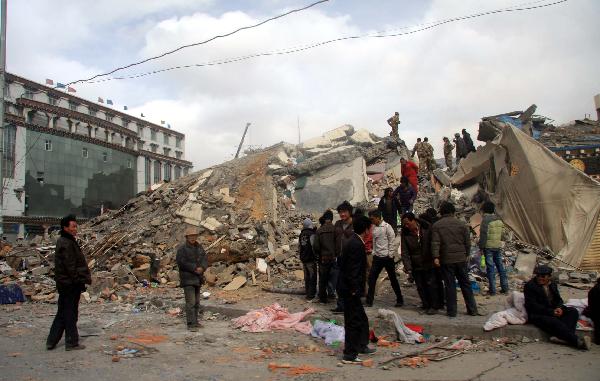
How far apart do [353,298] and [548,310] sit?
257cm

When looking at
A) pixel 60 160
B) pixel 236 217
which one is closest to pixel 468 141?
pixel 236 217

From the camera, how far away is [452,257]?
685cm

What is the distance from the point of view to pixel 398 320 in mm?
6285

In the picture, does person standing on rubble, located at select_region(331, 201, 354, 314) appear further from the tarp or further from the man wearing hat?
the tarp

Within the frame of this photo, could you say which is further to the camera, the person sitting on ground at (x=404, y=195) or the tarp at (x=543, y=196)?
the person sitting on ground at (x=404, y=195)

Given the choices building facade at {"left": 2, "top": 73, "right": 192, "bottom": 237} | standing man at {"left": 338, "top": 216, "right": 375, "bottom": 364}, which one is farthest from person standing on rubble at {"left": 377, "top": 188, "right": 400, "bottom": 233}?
building facade at {"left": 2, "top": 73, "right": 192, "bottom": 237}

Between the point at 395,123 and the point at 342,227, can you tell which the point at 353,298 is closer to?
the point at 342,227

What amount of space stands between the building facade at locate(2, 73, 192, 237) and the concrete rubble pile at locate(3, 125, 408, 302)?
79.2 ft

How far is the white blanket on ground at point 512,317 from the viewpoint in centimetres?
600

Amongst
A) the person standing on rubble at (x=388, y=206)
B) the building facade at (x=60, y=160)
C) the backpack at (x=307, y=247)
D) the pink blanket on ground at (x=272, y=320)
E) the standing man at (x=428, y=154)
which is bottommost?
the pink blanket on ground at (x=272, y=320)

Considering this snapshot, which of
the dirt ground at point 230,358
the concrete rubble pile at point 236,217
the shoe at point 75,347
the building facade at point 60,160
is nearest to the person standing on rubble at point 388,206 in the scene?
the concrete rubble pile at point 236,217

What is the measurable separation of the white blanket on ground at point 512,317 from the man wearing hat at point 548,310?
3.3 inches

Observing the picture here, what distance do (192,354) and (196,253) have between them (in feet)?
6.37

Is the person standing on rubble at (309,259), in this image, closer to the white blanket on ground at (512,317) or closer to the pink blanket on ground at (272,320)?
the pink blanket on ground at (272,320)
